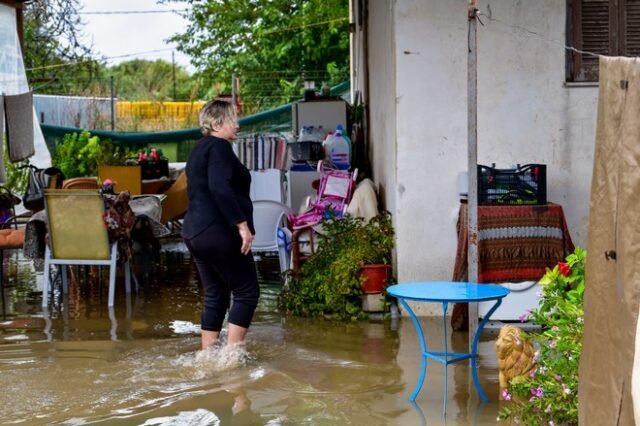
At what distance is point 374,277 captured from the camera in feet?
25.5

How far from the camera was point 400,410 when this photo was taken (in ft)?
17.4

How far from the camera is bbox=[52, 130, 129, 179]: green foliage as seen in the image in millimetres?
14891

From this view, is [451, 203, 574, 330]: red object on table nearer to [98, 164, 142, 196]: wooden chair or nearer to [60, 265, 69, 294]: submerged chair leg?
[60, 265, 69, 294]: submerged chair leg

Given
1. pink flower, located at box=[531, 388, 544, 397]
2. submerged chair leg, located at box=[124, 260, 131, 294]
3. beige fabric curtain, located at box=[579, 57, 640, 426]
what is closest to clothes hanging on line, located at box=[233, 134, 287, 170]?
submerged chair leg, located at box=[124, 260, 131, 294]

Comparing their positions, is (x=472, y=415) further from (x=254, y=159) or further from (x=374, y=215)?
(x=254, y=159)

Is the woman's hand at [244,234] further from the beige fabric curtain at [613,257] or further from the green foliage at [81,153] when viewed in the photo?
the green foliage at [81,153]

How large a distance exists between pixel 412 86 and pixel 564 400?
11.7 feet

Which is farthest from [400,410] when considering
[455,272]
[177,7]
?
[177,7]

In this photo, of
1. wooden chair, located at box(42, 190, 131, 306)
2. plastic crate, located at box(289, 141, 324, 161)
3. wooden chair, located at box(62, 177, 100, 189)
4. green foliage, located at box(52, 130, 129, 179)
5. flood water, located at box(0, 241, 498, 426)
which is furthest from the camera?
green foliage, located at box(52, 130, 129, 179)

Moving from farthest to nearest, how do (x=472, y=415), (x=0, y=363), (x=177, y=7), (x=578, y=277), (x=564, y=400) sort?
(x=177, y=7) < (x=0, y=363) < (x=472, y=415) < (x=578, y=277) < (x=564, y=400)

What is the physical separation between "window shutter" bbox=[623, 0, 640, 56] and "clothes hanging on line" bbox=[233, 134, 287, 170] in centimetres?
419

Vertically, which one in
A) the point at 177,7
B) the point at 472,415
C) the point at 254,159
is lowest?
the point at 472,415

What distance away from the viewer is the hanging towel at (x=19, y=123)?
10680 mm

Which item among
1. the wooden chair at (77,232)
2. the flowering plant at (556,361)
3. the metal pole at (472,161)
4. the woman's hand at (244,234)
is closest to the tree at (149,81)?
the wooden chair at (77,232)
